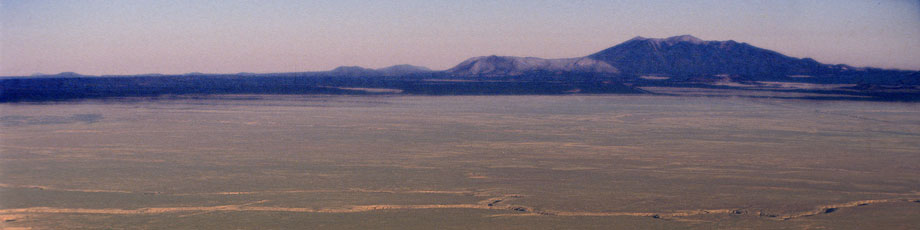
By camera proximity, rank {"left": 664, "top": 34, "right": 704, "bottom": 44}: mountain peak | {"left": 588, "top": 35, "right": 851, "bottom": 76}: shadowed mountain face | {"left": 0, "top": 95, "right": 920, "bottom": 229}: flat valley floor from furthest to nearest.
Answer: {"left": 664, "top": 34, "right": 704, "bottom": 44}: mountain peak
{"left": 588, "top": 35, "right": 851, "bottom": 76}: shadowed mountain face
{"left": 0, "top": 95, "right": 920, "bottom": 229}: flat valley floor

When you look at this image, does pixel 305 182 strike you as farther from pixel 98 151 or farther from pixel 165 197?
pixel 98 151

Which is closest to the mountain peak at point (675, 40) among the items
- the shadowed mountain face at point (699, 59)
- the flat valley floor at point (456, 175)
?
the shadowed mountain face at point (699, 59)

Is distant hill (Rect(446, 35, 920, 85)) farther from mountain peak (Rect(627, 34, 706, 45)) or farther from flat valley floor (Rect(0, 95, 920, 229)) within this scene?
flat valley floor (Rect(0, 95, 920, 229))

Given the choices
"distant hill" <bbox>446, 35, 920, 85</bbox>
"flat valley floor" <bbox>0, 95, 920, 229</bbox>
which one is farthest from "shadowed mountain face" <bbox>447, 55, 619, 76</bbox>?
"flat valley floor" <bbox>0, 95, 920, 229</bbox>

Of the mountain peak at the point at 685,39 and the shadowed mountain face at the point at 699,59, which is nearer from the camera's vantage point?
the shadowed mountain face at the point at 699,59

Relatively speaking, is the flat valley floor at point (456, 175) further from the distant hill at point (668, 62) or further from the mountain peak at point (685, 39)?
the mountain peak at point (685, 39)
